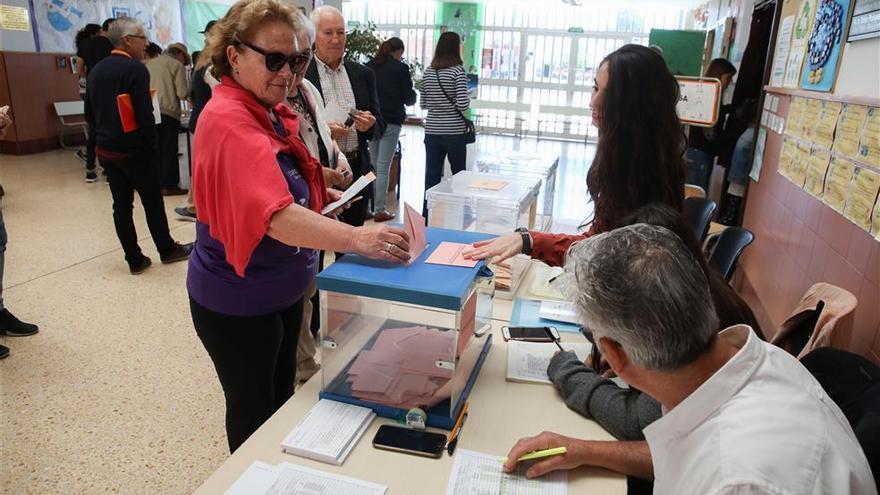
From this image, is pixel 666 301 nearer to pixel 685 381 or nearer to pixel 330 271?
pixel 685 381

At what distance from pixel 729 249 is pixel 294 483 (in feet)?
6.36

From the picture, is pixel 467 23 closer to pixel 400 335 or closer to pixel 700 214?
pixel 700 214

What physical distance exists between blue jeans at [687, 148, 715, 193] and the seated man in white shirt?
4581 millimetres

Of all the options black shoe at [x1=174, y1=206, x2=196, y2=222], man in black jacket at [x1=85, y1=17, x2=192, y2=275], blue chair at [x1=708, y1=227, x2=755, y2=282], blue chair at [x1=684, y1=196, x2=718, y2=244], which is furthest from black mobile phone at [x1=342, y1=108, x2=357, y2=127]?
black shoe at [x1=174, y1=206, x2=196, y2=222]

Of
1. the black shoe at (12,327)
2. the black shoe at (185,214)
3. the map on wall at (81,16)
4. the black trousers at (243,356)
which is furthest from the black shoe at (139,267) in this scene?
the map on wall at (81,16)

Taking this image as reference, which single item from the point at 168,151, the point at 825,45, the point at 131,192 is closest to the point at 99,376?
the point at 131,192

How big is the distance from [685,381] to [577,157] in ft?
32.0

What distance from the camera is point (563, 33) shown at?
12609 mm

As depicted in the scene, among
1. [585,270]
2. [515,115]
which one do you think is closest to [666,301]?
[585,270]

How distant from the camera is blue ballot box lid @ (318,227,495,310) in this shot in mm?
1172

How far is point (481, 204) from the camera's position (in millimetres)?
2658

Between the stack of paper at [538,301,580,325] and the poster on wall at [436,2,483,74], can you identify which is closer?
the stack of paper at [538,301,580,325]

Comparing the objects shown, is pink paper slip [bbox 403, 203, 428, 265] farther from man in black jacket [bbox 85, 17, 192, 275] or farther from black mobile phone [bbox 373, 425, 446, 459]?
man in black jacket [bbox 85, 17, 192, 275]

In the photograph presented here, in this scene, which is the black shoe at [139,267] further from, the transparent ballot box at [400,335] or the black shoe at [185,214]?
the transparent ballot box at [400,335]
